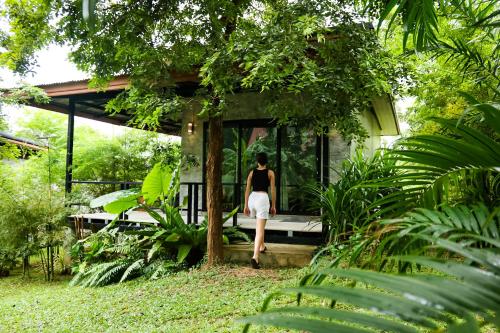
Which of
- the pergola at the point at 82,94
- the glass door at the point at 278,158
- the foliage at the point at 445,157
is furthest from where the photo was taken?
the glass door at the point at 278,158

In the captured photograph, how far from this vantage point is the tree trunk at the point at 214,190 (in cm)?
598

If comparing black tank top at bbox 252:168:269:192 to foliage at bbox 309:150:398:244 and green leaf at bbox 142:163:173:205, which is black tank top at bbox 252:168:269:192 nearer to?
foliage at bbox 309:150:398:244

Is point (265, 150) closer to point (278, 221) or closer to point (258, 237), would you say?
point (278, 221)

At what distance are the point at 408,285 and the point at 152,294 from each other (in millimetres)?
5215

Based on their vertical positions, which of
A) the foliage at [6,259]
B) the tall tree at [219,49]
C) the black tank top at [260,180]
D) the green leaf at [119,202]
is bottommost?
the foliage at [6,259]

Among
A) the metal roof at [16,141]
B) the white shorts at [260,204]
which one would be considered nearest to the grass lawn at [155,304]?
the white shorts at [260,204]

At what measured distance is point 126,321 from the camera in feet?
14.2

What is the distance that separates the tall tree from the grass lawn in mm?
2314

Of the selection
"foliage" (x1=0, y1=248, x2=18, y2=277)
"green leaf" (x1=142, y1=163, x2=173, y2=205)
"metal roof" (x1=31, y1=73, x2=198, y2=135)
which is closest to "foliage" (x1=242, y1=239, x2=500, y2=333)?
"metal roof" (x1=31, y1=73, x2=198, y2=135)

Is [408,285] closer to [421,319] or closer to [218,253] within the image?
[421,319]

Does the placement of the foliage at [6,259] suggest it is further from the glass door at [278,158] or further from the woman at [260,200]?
the woman at [260,200]

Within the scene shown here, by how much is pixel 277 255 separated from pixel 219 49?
327cm

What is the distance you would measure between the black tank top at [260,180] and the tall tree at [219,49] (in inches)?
40.2

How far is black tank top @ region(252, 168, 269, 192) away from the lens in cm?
597
